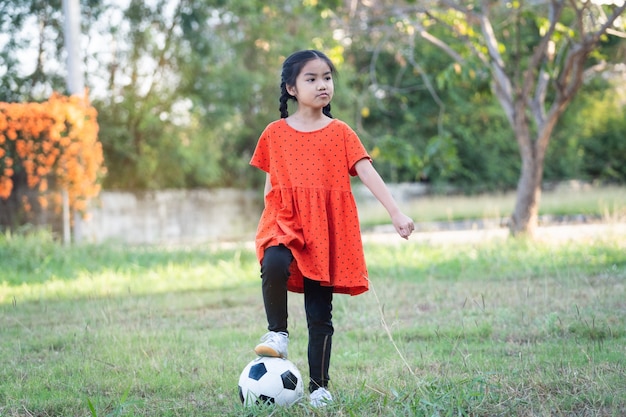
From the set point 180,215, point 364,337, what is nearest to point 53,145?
point 364,337

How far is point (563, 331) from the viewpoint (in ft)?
15.1

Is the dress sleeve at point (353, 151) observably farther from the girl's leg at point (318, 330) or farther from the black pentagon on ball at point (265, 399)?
the black pentagon on ball at point (265, 399)

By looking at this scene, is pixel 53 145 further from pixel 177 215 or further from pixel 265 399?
pixel 265 399

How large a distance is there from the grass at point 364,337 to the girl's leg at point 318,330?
0.43 ft

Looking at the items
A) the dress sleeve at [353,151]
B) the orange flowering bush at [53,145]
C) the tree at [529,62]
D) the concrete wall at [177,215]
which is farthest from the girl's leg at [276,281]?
the concrete wall at [177,215]

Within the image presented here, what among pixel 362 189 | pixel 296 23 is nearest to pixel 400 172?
pixel 362 189

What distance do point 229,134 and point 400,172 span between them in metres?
8.27

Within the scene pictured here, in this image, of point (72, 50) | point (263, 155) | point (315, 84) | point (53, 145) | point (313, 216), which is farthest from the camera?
point (72, 50)

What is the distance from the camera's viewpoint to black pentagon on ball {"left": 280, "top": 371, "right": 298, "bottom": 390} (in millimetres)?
3271

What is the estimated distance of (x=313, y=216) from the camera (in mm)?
3336

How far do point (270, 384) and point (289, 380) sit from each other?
89mm

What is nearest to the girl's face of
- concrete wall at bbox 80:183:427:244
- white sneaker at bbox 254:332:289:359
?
white sneaker at bbox 254:332:289:359

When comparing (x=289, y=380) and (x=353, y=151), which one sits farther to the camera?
(x=353, y=151)

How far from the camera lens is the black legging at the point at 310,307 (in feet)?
10.7
